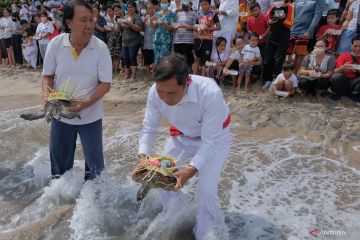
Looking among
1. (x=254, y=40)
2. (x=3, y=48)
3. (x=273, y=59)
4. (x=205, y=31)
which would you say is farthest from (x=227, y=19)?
(x=3, y=48)

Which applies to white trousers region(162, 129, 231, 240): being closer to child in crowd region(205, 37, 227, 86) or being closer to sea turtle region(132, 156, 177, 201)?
sea turtle region(132, 156, 177, 201)

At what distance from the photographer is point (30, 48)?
35.7ft

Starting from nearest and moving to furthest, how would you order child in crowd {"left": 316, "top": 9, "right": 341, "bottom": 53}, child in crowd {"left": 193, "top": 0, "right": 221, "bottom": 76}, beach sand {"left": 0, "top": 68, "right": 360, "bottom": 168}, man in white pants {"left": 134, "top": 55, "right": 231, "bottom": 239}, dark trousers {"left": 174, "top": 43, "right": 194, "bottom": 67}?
1. man in white pants {"left": 134, "top": 55, "right": 231, "bottom": 239}
2. beach sand {"left": 0, "top": 68, "right": 360, "bottom": 168}
3. child in crowd {"left": 316, "top": 9, "right": 341, "bottom": 53}
4. child in crowd {"left": 193, "top": 0, "right": 221, "bottom": 76}
5. dark trousers {"left": 174, "top": 43, "right": 194, "bottom": 67}

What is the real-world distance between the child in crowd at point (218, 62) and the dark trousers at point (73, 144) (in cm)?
414

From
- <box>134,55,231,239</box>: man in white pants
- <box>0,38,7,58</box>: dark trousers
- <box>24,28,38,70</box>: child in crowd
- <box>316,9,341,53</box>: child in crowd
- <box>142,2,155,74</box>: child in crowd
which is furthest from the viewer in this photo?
<box>0,38,7,58</box>: dark trousers

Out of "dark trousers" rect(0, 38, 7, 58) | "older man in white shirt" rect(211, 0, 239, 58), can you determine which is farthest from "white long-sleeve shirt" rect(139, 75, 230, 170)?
"dark trousers" rect(0, 38, 7, 58)

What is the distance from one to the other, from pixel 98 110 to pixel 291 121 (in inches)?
138

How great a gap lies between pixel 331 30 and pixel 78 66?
5018 millimetres

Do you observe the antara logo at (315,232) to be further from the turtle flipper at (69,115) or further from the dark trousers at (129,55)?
the dark trousers at (129,55)

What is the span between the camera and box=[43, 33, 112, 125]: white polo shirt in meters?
3.20

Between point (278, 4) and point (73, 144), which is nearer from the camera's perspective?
point (73, 144)

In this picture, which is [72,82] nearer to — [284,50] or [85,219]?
[85,219]

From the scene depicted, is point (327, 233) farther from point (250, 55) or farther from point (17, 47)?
point (17, 47)

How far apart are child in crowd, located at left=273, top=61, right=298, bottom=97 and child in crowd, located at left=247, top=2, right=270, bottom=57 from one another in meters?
0.95
